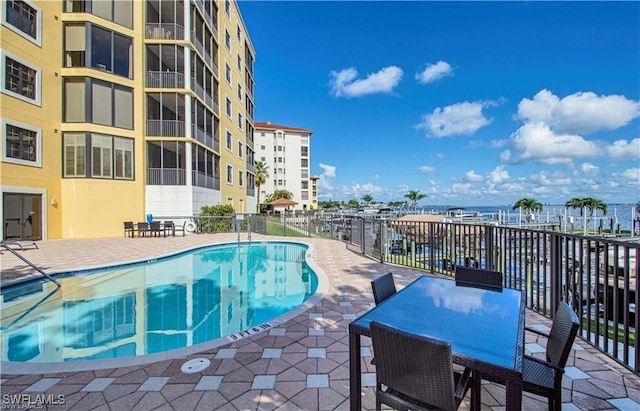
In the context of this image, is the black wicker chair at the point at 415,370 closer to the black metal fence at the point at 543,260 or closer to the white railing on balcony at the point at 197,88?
the black metal fence at the point at 543,260

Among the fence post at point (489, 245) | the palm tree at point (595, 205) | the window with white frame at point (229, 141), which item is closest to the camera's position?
the fence post at point (489, 245)

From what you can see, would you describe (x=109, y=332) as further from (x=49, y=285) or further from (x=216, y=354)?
(x=49, y=285)

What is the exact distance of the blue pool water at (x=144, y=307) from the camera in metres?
3.95

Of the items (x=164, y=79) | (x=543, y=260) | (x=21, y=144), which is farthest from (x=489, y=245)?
(x=164, y=79)

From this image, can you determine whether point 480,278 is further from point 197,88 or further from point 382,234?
point 197,88

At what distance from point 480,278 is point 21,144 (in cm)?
1638

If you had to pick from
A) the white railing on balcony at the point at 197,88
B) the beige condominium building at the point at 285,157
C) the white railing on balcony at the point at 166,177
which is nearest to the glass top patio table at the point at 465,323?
the white railing on balcony at the point at 166,177

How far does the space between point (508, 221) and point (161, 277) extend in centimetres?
2159

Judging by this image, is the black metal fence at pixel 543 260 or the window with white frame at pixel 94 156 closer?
the black metal fence at pixel 543 260

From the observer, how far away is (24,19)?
11.6 m

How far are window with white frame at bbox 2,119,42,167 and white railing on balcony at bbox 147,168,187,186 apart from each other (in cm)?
423

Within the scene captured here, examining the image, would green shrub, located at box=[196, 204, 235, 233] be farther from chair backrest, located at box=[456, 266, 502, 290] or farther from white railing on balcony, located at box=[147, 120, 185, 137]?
chair backrest, located at box=[456, 266, 502, 290]

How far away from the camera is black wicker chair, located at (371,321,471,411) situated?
1.34m

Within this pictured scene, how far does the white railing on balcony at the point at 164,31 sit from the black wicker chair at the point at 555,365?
19.1m
